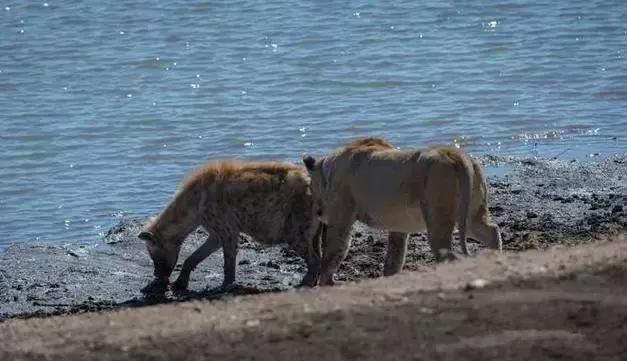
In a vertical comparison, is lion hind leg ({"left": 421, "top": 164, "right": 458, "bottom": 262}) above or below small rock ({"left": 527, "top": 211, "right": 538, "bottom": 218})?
above

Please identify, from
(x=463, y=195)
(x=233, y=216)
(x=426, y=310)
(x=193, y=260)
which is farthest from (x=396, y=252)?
(x=426, y=310)

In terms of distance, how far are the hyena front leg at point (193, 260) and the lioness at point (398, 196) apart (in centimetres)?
105

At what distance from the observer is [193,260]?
12.0 metres

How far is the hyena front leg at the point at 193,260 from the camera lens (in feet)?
39.2

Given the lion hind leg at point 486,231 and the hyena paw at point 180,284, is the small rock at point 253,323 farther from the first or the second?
the hyena paw at point 180,284

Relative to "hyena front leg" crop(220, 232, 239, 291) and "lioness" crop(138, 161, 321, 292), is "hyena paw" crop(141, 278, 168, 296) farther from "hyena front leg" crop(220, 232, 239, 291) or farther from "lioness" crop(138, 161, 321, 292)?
"hyena front leg" crop(220, 232, 239, 291)

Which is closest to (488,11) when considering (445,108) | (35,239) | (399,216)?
(445,108)

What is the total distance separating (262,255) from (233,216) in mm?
889

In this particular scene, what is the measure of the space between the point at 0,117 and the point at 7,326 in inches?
473

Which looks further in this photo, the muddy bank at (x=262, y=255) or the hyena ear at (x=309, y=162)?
the muddy bank at (x=262, y=255)

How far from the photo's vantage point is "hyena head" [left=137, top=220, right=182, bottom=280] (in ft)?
40.4

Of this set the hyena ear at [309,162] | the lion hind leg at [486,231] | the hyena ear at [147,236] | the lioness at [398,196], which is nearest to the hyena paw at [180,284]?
the hyena ear at [147,236]

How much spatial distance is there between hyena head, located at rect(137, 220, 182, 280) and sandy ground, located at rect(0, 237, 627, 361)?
3792 mm

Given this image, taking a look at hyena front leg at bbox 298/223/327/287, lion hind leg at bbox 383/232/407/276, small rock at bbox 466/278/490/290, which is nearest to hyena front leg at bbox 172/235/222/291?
hyena front leg at bbox 298/223/327/287
